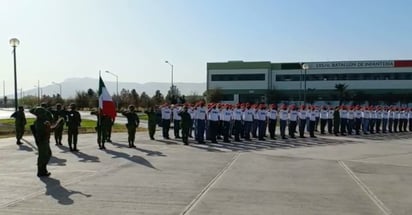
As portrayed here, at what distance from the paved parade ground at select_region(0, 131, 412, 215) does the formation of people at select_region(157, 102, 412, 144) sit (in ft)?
12.4

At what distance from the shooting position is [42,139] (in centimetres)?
1255

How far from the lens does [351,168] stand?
569 inches

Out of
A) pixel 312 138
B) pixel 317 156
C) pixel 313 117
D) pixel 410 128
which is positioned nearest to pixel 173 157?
pixel 317 156

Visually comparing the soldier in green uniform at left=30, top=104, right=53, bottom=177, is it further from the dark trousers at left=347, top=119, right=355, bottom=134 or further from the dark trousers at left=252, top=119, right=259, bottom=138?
the dark trousers at left=347, top=119, right=355, bottom=134

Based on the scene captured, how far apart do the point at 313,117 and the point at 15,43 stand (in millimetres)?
15286

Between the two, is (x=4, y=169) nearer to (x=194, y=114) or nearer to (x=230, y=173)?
(x=230, y=173)

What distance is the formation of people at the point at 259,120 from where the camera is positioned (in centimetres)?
2303

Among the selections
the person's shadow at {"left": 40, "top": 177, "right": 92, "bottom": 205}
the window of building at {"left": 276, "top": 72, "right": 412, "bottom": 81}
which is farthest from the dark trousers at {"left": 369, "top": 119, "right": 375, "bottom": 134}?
the window of building at {"left": 276, "top": 72, "right": 412, "bottom": 81}

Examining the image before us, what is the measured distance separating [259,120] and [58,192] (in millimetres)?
15830

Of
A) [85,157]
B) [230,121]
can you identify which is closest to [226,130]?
[230,121]

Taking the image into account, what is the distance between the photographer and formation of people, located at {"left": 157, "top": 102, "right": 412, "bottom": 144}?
75.6 ft

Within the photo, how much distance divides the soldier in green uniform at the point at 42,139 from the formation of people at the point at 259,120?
29.7 ft

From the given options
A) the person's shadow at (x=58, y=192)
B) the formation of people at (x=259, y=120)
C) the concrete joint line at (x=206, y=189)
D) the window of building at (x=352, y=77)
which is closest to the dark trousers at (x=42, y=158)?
the person's shadow at (x=58, y=192)

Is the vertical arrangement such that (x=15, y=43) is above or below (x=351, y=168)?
above
